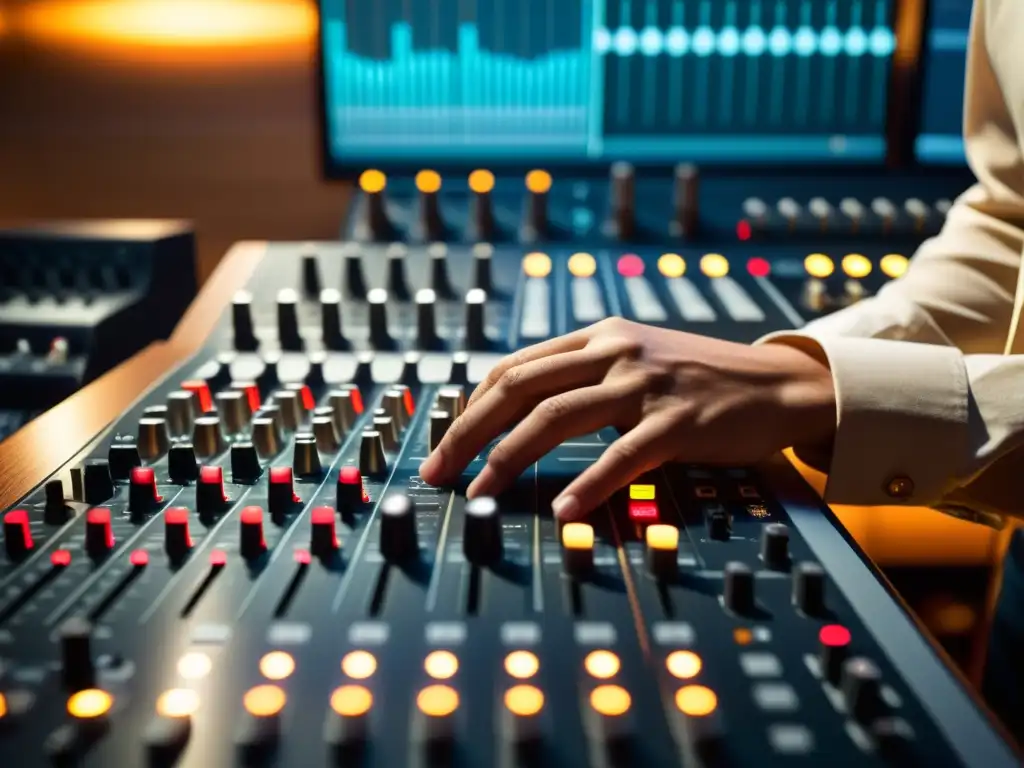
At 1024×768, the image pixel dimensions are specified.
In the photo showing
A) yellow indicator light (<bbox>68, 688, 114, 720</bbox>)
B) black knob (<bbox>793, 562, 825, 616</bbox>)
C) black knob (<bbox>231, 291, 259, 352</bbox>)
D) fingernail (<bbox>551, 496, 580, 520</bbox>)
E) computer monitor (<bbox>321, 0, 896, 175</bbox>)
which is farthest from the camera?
computer monitor (<bbox>321, 0, 896, 175</bbox>)

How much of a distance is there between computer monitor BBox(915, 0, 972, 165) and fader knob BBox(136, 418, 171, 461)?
4.28 feet

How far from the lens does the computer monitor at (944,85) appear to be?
5.27 ft

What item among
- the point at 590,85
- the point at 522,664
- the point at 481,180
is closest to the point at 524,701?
the point at 522,664

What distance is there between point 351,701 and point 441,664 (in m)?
0.06

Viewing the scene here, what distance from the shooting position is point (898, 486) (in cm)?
82

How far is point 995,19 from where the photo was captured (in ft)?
3.61

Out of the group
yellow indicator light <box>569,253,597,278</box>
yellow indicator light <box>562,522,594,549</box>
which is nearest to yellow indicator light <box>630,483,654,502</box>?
yellow indicator light <box>562,522,594,549</box>

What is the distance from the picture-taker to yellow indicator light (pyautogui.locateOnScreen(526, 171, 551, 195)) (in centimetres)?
151

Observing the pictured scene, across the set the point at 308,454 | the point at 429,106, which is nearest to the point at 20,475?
the point at 308,454

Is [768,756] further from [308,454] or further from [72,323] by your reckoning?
[72,323]

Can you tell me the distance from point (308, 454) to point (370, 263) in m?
0.65

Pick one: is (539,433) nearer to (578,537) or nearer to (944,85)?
(578,537)

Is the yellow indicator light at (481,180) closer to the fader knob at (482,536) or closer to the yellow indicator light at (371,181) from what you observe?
the yellow indicator light at (371,181)

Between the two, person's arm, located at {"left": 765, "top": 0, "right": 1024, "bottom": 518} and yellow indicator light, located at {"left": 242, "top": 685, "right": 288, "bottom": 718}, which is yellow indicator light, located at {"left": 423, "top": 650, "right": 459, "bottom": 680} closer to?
yellow indicator light, located at {"left": 242, "top": 685, "right": 288, "bottom": 718}
